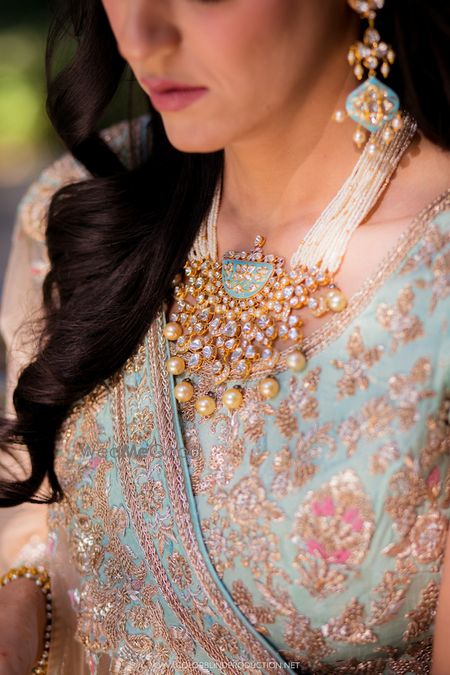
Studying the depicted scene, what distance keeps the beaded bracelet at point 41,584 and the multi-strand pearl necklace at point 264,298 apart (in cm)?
40

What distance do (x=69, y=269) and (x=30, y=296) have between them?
21 centimetres

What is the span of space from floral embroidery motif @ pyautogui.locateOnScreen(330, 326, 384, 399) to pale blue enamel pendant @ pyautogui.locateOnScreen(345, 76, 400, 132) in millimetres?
222

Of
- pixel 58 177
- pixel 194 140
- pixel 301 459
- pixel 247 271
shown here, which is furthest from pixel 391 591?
pixel 58 177

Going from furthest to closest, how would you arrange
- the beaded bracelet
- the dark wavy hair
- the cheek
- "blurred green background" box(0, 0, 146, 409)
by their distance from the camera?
"blurred green background" box(0, 0, 146, 409), the beaded bracelet, the dark wavy hair, the cheek

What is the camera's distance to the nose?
85 centimetres

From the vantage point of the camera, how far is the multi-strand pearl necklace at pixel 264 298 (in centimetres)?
96

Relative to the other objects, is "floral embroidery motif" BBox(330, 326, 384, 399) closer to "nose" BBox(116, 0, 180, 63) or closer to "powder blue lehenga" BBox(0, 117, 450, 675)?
"powder blue lehenga" BBox(0, 117, 450, 675)

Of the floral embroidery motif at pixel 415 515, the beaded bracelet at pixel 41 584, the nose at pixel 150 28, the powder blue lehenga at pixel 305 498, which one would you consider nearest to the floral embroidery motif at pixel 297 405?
the powder blue lehenga at pixel 305 498

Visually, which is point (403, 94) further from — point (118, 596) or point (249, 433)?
point (118, 596)

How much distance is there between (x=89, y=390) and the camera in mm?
1117

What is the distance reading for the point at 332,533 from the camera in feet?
2.91

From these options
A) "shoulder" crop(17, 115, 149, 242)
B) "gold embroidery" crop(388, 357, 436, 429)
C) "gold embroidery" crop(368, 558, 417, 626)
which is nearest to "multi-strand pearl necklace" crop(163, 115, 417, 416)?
"gold embroidery" crop(388, 357, 436, 429)

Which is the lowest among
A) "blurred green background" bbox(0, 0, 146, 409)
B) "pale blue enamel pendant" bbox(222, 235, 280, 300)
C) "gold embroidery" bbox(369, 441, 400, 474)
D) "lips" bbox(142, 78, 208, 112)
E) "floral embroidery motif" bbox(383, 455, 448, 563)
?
"floral embroidery motif" bbox(383, 455, 448, 563)

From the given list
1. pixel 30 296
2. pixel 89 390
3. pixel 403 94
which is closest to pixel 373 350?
pixel 403 94
